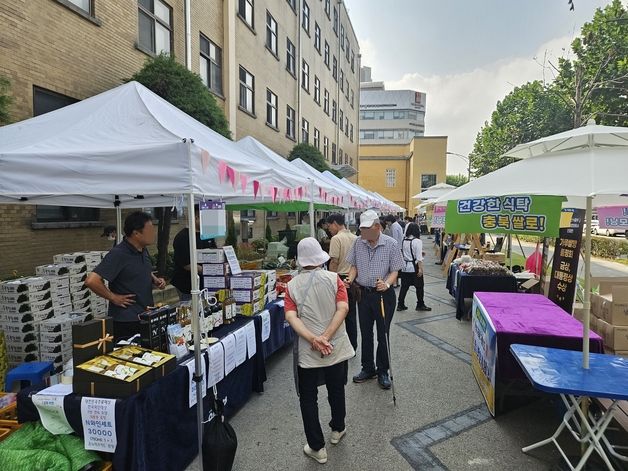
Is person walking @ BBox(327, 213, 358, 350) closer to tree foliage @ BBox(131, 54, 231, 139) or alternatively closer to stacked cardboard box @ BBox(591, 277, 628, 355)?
stacked cardboard box @ BBox(591, 277, 628, 355)

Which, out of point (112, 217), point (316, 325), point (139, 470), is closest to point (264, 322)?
point (316, 325)

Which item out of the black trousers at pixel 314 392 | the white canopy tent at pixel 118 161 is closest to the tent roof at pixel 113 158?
the white canopy tent at pixel 118 161

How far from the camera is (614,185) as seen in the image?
7.72 feet

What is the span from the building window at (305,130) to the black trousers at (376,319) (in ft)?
60.9

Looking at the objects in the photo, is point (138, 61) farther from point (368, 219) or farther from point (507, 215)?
point (507, 215)

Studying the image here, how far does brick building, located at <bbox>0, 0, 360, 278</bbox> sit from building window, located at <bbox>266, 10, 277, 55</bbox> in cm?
9

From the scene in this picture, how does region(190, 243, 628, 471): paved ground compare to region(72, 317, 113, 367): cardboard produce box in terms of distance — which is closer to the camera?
region(72, 317, 113, 367): cardboard produce box

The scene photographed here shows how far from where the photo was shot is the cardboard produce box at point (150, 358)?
2.81 meters

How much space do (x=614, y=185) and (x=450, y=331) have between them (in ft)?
15.9

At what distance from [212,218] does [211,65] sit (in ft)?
34.7

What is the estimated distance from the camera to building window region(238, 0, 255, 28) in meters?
14.0

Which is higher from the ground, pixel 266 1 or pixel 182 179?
pixel 266 1

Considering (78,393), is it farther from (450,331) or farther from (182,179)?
(450,331)

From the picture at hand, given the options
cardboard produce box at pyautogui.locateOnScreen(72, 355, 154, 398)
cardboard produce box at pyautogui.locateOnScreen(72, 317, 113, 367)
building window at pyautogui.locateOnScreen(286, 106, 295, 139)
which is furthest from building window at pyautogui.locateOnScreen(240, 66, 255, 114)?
cardboard produce box at pyautogui.locateOnScreen(72, 355, 154, 398)
